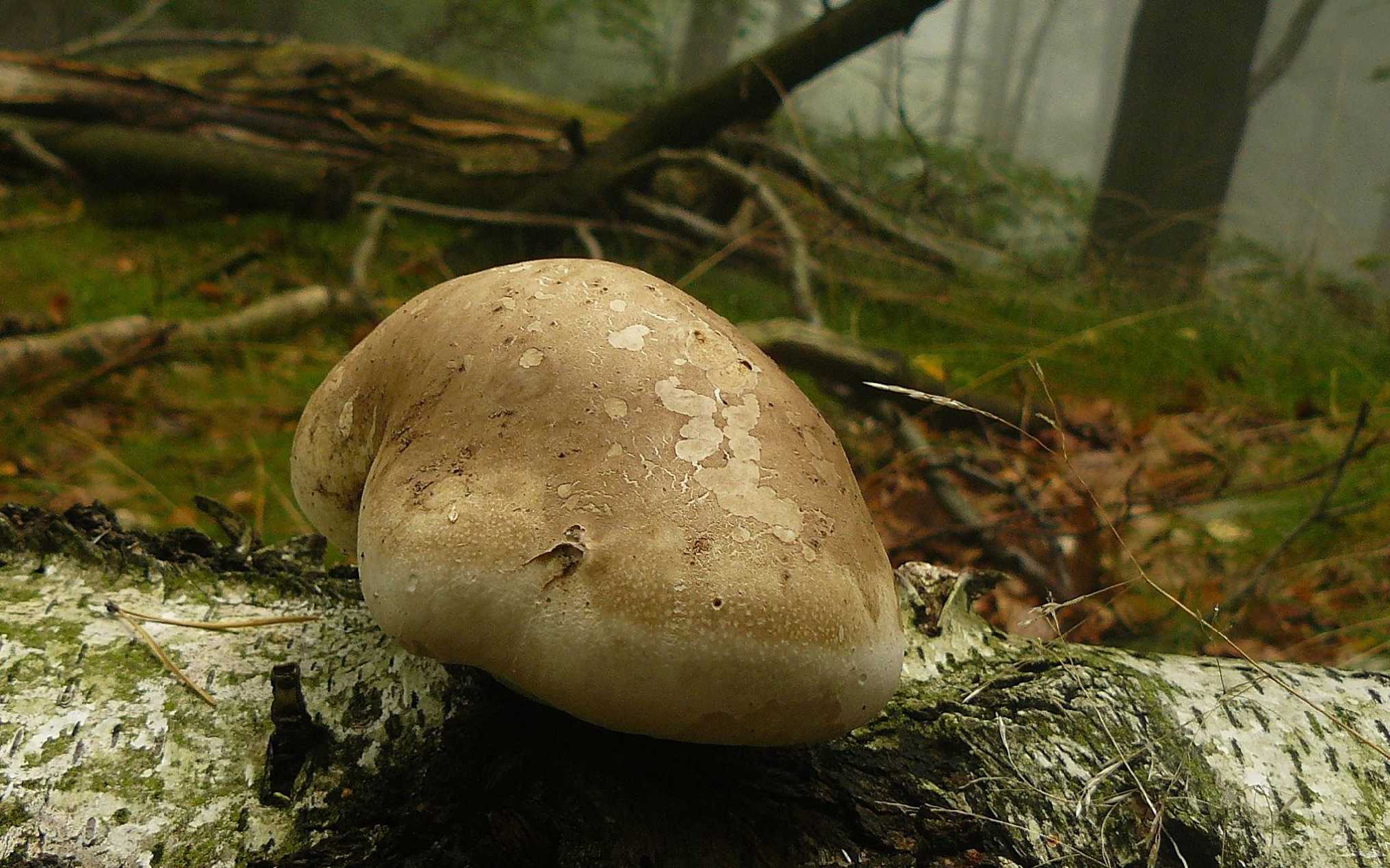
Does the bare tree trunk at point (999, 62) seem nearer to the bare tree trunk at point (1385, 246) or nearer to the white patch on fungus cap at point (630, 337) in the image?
the bare tree trunk at point (1385, 246)

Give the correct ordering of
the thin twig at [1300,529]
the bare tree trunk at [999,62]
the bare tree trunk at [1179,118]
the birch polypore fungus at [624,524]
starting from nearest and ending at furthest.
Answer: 1. the birch polypore fungus at [624,524]
2. the thin twig at [1300,529]
3. the bare tree trunk at [1179,118]
4. the bare tree trunk at [999,62]

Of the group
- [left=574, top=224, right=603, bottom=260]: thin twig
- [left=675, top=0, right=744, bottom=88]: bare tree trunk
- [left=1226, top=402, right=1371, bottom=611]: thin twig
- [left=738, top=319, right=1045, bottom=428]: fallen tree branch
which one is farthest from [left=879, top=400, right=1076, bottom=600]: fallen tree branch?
[left=675, top=0, right=744, bottom=88]: bare tree trunk

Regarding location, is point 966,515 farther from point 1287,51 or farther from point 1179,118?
point 1287,51

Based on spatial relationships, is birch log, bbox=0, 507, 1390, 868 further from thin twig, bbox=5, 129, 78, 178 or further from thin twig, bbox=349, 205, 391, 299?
thin twig, bbox=5, 129, 78, 178

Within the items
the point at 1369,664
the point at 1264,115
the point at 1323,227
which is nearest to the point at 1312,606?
the point at 1369,664

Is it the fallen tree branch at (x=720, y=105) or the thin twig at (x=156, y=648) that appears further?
the fallen tree branch at (x=720, y=105)

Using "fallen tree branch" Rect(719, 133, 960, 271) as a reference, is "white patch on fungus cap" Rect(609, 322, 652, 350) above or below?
above

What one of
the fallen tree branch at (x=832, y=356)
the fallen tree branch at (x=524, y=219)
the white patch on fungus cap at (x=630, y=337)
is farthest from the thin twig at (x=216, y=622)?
the fallen tree branch at (x=524, y=219)
